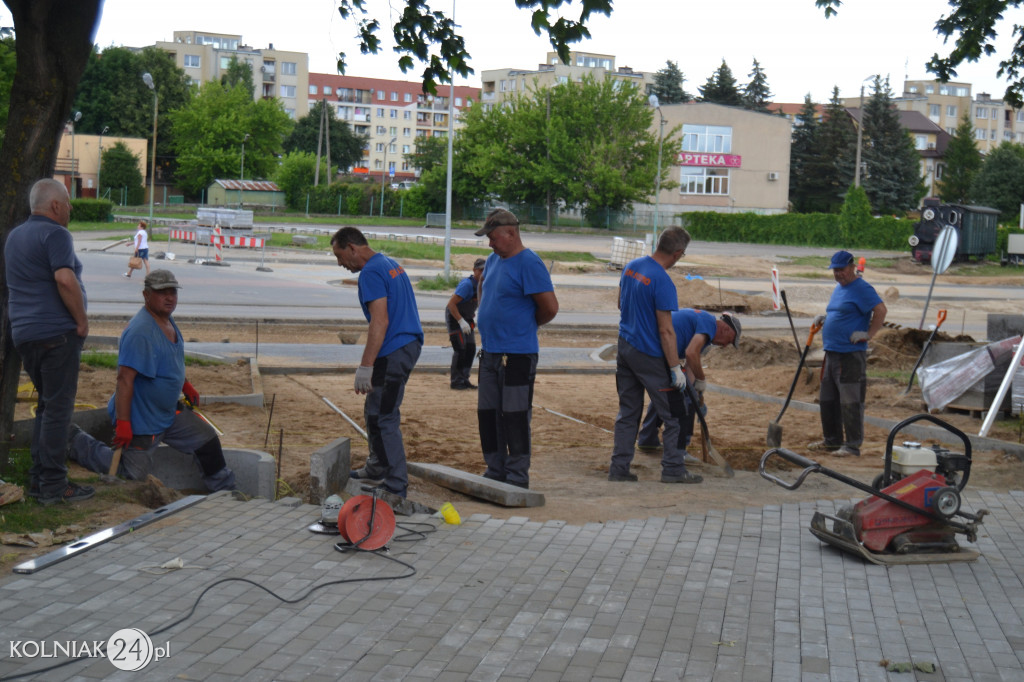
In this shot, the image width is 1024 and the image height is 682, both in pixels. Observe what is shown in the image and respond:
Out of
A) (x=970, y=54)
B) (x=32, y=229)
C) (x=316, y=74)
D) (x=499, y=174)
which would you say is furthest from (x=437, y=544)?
(x=316, y=74)

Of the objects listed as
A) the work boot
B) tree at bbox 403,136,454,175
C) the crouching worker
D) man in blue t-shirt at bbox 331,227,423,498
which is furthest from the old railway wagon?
tree at bbox 403,136,454,175

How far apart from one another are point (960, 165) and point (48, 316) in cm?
9005

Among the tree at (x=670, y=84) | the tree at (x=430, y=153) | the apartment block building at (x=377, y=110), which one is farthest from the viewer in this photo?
the apartment block building at (x=377, y=110)

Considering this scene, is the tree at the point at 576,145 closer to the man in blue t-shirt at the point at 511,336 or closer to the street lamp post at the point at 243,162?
the street lamp post at the point at 243,162

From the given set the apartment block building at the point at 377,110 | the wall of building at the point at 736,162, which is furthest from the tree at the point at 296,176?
the apartment block building at the point at 377,110

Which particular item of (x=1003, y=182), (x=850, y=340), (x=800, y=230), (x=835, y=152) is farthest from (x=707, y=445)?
(x=835, y=152)

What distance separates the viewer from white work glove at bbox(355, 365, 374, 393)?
6.47 meters

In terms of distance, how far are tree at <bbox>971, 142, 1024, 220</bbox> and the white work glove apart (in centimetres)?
7575

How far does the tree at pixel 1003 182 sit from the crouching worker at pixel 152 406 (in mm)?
76142

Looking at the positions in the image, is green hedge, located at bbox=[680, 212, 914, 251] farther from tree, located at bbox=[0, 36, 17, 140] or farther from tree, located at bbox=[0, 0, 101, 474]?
tree, located at bbox=[0, 0, 101, 474]

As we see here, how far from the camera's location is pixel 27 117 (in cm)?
639

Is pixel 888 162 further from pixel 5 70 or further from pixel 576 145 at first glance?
pixel 5 70

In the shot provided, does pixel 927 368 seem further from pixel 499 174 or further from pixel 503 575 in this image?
pixel 499 174

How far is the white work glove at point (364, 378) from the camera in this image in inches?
255
